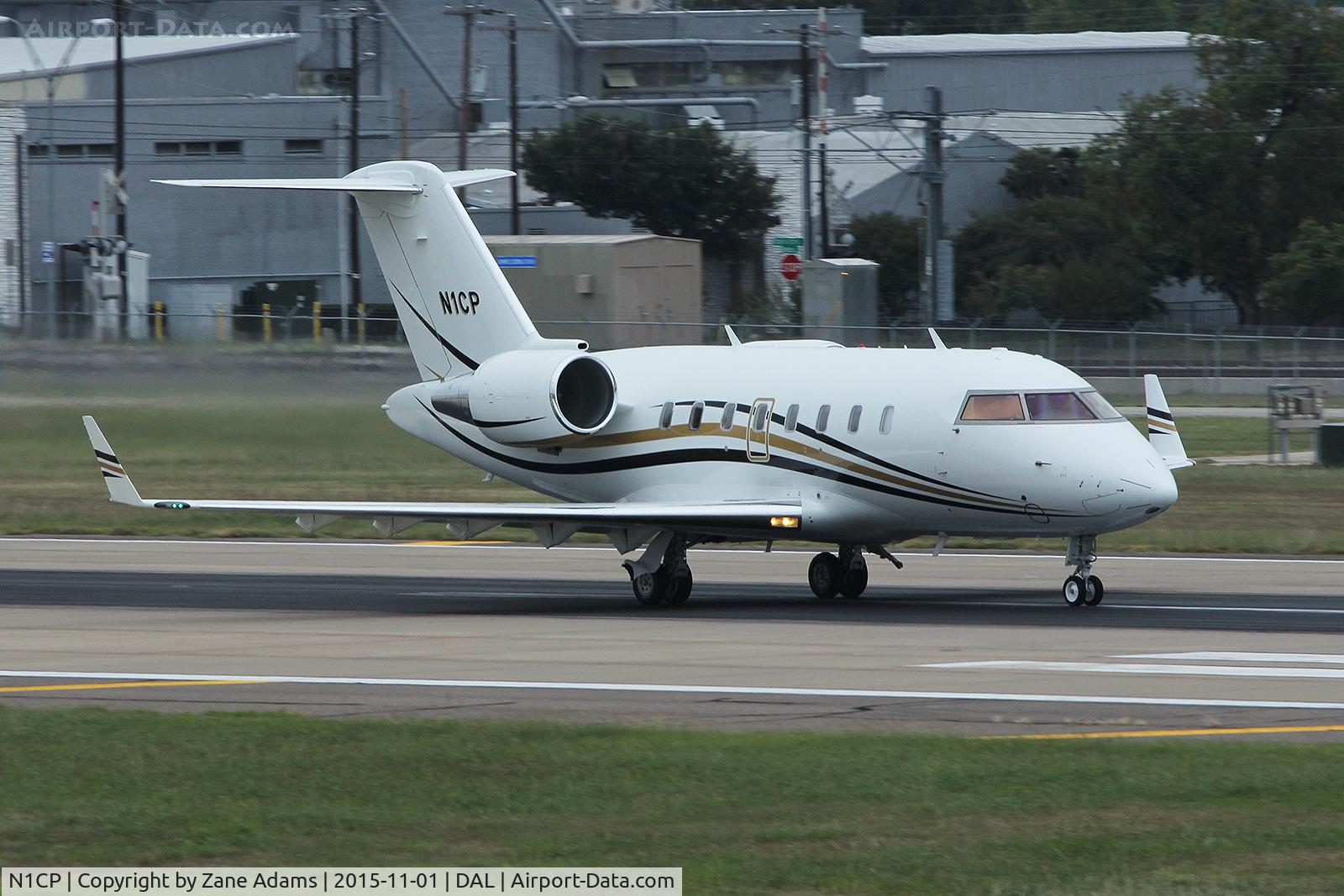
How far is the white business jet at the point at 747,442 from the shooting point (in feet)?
67.2

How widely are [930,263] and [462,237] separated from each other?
3198 centimetres

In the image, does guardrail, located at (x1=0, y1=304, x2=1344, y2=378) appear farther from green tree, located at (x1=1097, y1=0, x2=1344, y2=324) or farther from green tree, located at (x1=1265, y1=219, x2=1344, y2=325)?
green tree, located at (x1=1097, y1=0, x2=1344, y2=324)

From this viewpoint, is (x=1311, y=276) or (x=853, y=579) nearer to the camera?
(x=853, y=579)

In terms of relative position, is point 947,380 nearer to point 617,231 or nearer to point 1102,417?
point 1102,417

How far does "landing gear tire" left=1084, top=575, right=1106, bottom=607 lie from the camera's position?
20.9 m

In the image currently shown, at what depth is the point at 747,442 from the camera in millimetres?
22219

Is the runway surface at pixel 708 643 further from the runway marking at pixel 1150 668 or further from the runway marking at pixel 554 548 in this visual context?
the runway marking at pixel 554 548

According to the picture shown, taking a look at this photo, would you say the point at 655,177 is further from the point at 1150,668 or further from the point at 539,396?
the point at 1150,668

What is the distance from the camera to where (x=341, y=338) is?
37.2 metres

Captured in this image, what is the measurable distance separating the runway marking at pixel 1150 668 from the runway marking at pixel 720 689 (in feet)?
4.48

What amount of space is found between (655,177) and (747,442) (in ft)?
194

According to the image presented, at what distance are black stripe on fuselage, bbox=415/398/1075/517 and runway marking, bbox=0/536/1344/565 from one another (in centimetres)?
418

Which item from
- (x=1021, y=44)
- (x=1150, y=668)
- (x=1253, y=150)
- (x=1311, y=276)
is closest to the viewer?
(x=1150, y=668)

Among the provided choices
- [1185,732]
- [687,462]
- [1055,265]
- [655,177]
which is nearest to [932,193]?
[655,177]
